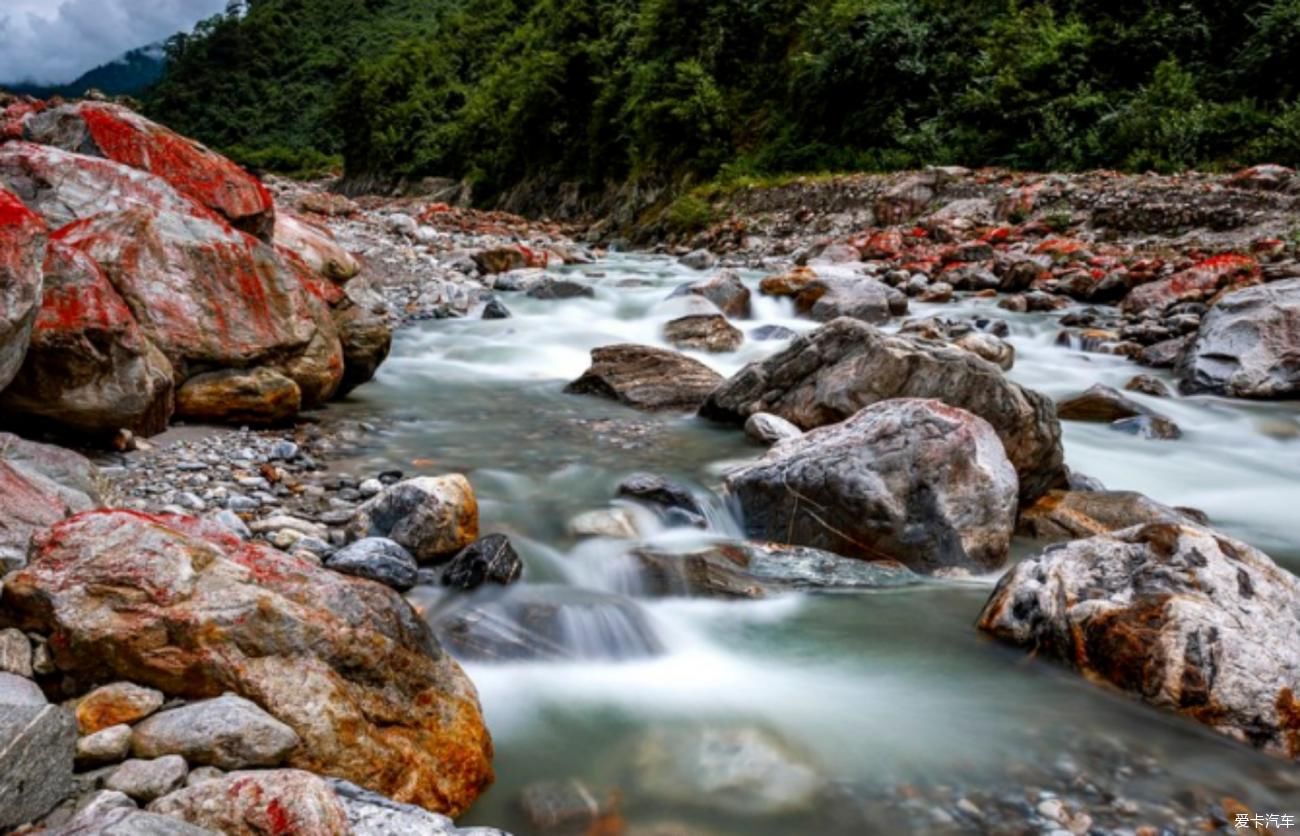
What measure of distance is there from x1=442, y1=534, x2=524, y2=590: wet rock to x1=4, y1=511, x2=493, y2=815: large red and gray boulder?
1.17 m

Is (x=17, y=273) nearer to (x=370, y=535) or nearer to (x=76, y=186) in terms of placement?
(x=370, y=535)

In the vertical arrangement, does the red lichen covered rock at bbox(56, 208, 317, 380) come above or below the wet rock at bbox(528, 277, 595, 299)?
above

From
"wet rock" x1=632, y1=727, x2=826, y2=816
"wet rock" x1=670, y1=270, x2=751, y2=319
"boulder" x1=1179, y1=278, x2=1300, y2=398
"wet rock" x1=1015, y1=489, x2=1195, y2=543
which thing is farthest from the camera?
"wet rock" x1=670, y1=270, x2=751, y2=319

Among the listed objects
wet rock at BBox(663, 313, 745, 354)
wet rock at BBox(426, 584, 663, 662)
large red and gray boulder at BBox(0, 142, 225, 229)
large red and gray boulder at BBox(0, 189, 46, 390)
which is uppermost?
large red and gray boulder at BBox(0, 142, 225, 229)

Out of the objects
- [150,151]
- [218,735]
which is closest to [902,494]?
[218,735]

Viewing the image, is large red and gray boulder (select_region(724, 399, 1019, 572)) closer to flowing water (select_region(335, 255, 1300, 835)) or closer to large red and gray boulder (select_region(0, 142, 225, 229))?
flowing water (select_region(335, 255, 1300, 835))

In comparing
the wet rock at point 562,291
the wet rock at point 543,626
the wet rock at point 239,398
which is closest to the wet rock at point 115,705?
the wet rock at point 543,626

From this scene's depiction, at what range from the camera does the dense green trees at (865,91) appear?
17.0 m

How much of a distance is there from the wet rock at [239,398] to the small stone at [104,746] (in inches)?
171

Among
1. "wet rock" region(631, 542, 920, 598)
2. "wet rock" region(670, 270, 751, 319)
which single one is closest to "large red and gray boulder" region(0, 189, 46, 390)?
"wet rock" region(631, 542, 920, 598)

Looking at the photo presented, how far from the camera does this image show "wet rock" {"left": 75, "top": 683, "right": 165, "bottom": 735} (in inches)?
95.1

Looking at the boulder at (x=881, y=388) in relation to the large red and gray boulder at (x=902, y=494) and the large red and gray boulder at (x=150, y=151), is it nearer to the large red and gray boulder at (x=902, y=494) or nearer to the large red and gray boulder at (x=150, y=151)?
the large red and gray boulder at (x=902, y=494)

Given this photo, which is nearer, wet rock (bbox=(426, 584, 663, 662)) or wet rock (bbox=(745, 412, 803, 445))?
wet rock (bbox=(426, 584, 663, 662))

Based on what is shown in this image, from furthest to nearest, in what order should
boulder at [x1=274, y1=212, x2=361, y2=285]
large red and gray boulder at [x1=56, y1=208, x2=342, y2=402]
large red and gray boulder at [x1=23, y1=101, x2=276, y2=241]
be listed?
boulder at [x1=274, y1=212, x2=361, y2=285] → large red and gray boulder at [x1=23, y1=101, x2=276, y2=241] → large red and gray boulder at [x1=56, y1=208, x2=342, y2=402]
